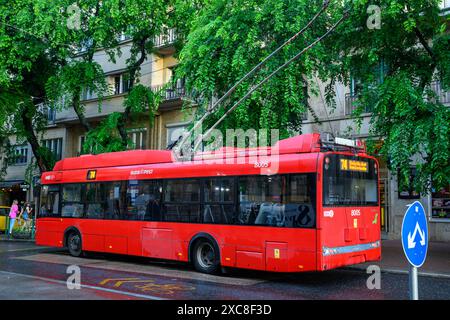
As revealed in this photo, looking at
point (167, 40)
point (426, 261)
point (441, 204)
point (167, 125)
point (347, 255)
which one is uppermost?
point (167, 40)

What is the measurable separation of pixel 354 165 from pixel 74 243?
978cm

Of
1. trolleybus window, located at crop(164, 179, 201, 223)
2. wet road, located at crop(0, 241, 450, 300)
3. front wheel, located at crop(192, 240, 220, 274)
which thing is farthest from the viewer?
trolleybus window, located at crop(164, 179, 201, 223)

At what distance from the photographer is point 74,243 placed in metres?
16.1

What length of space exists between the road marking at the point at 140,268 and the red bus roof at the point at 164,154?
116 inches

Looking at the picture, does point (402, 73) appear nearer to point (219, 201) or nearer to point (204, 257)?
point (219, 201)

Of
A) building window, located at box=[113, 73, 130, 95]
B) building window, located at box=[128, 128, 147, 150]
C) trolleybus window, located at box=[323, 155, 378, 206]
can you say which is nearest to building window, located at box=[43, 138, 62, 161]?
building window, located at box=[113, 73, 130, 95]

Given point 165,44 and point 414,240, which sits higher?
point 165,44

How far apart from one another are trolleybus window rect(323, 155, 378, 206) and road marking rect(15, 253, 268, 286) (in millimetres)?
2690

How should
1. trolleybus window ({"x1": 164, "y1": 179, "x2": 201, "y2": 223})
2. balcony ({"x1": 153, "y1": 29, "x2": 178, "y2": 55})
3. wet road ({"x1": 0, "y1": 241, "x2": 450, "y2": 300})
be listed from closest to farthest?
wet road ({"x1": 0, "y1": 241, "x2": 450, "y2": 300})
trolleybus window ({"x1": 164, "y1": 179, "x2": 201, "y2": 223})
balcony ({"x1": 153, "y1": 29, "x2": 178, "y2": 55})

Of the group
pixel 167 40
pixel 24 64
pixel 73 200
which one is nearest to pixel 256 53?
pixel 73 200

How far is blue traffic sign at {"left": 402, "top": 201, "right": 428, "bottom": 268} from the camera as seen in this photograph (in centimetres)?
473

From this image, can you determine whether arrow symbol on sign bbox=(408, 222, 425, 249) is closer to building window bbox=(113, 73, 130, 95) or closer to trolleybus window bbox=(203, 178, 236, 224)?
trolleybus window bbox=(203, 178, 236, 224)

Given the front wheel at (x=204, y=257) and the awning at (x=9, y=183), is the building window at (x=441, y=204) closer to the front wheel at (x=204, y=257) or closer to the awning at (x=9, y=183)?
the front wheel at (x=204, y=257)

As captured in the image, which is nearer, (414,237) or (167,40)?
(414,237)
